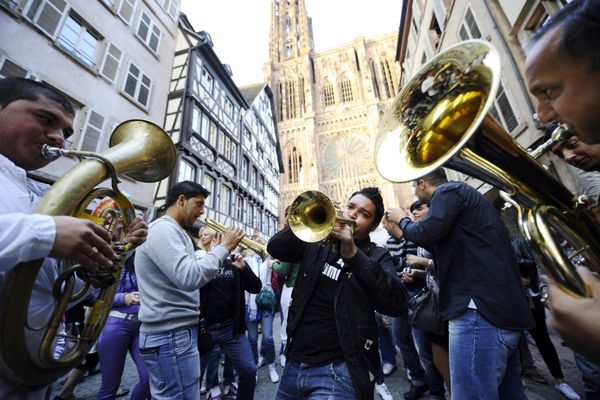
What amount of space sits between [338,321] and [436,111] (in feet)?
5.53

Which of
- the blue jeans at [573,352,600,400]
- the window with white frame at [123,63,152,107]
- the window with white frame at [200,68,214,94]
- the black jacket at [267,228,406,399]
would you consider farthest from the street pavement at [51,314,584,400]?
the window with white frame at [200,68,214,94]

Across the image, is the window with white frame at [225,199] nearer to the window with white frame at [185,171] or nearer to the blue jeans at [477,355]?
the window with white frame at [185,171]

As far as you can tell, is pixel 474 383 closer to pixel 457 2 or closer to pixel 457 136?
pixel 457 136

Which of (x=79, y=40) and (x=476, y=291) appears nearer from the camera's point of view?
(x=476, y=291)

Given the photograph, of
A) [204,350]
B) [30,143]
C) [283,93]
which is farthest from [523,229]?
[283,93]

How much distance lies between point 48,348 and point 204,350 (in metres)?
1.70

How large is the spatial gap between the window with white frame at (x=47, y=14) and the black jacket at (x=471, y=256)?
34.3ft

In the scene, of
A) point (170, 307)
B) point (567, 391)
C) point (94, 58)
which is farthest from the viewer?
point (94, 58)

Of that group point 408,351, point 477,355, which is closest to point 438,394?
point 408,351

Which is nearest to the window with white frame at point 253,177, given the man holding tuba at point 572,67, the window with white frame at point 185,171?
the window with white frame at point 185,171

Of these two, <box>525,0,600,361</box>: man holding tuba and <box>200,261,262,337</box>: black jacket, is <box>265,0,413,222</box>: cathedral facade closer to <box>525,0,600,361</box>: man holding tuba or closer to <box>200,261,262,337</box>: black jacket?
<box>200,261,262,337</box>: black jacket

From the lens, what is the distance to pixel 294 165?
35594 millimetres

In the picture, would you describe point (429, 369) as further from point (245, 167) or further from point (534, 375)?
point (245, 167)

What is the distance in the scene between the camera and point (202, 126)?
13.1 m
